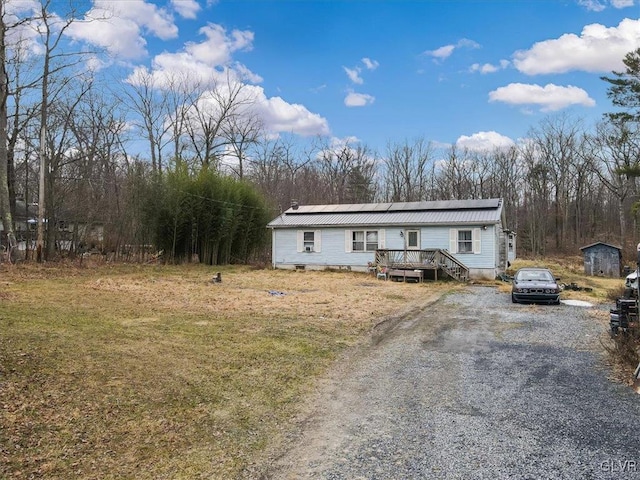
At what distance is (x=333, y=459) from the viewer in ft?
11.2

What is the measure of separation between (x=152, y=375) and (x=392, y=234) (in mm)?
16230

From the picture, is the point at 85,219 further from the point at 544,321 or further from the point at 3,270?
the point at 544,321

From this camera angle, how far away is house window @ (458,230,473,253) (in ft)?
61.9

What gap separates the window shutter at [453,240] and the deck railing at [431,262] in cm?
30

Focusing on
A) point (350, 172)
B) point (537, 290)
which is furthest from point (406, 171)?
point (537, 290)

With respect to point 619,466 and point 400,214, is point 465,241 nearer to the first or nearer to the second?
point 400,214

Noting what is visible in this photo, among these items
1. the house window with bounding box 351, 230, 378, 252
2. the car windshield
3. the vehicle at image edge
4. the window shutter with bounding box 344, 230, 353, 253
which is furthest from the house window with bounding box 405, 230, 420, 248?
the vehicle at image edge

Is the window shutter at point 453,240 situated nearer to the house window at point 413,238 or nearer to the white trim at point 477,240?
the white trim at point 477,240

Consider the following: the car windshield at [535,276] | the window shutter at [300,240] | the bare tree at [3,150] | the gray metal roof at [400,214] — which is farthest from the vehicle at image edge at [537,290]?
the bare tree at [3,150]

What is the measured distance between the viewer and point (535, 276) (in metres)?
13.3

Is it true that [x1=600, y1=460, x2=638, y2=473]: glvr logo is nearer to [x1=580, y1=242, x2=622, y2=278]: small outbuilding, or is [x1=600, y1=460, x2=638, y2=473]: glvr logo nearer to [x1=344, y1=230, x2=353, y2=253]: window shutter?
[x1=344, y1=230, x2=353, y2=253]: window shutter

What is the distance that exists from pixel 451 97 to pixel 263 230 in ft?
40.3

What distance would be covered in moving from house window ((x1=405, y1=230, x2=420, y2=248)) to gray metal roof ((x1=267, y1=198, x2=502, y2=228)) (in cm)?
46

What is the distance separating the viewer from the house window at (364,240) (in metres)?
20.7
